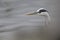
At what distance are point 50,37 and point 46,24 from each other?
327 mm

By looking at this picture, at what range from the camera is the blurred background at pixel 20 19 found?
1.25m

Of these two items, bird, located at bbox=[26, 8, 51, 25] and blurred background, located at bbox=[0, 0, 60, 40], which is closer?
blurred background, located at bbox=[0, 0, 60, 40]

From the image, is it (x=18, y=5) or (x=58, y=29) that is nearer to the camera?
(x=58, y=29)

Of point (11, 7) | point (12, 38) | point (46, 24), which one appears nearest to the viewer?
point (12, 38)

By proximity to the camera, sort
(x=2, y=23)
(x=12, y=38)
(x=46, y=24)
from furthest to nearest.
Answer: (x=2, y=23) < (x=46, y=24) < (x=12, y=38)

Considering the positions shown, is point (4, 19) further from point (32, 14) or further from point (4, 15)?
point (32, 14)

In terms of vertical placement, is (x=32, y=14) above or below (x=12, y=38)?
above

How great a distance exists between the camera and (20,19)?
185 centimetres

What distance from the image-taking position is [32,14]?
1561 millimetres

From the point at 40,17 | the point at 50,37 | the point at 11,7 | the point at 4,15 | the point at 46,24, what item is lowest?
the point at 50,37

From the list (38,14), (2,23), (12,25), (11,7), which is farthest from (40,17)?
(11,7)

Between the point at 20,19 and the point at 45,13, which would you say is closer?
the point at 45,13

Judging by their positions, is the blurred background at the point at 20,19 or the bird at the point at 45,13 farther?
the bird at the point at 45,13

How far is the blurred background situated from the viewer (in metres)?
1.25
